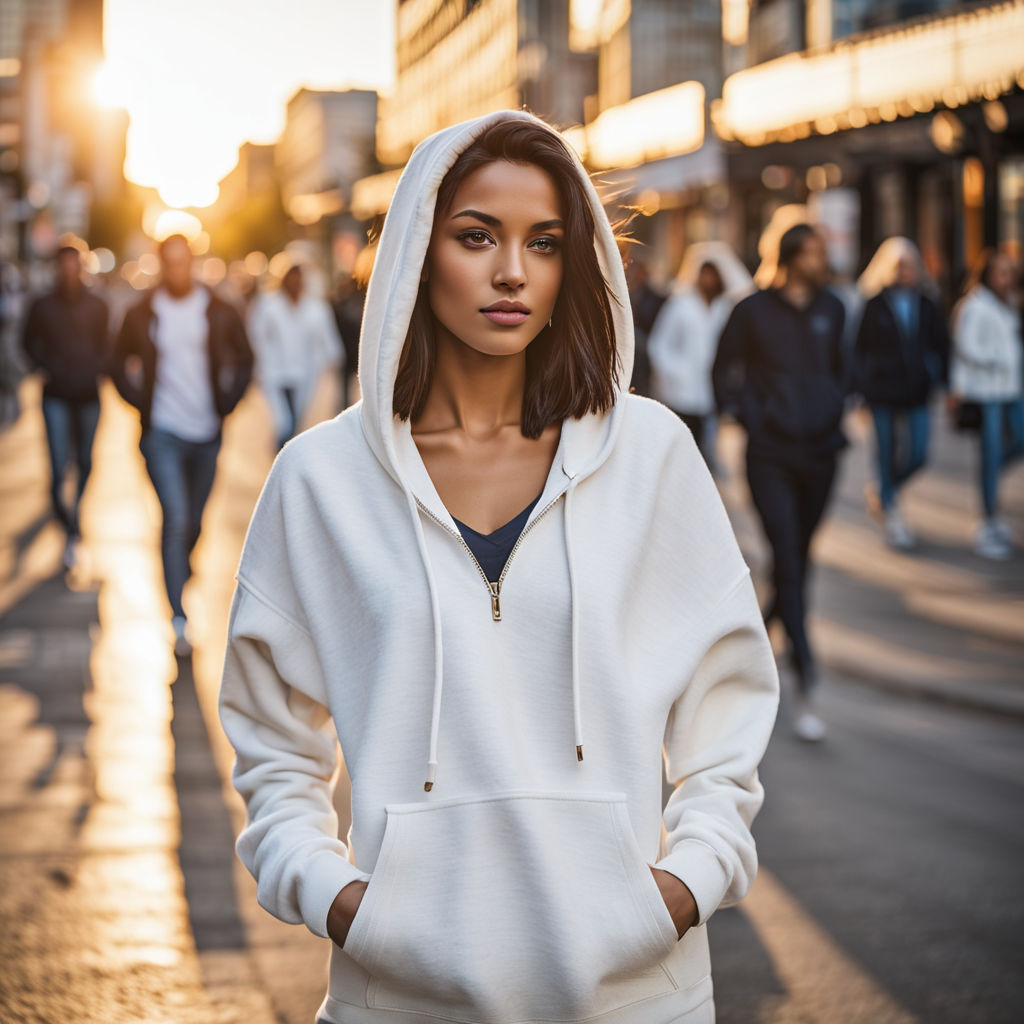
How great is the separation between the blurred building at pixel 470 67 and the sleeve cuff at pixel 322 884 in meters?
35.1

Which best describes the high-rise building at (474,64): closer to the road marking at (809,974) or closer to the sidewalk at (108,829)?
the sidewalk at (108,829)

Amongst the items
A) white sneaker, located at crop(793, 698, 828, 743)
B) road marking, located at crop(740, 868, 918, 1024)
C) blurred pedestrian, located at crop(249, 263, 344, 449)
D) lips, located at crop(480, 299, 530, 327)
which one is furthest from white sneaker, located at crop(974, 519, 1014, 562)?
lips, located at crop(480, 299, 530, 327)

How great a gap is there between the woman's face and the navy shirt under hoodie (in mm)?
4410

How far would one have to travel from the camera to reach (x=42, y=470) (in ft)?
53.4

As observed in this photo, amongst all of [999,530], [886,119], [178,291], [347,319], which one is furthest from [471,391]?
[886,119]

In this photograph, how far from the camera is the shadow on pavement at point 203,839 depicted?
446 centimetres

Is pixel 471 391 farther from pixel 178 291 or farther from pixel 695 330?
pixel 695 330

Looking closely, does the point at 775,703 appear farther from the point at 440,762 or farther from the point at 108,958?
the point at 108,958

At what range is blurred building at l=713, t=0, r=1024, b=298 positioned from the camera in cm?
2211

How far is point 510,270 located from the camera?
82.7 inches

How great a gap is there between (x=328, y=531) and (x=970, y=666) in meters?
5.77

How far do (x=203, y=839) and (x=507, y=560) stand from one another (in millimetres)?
3372

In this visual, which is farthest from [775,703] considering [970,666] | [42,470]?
[42,470]

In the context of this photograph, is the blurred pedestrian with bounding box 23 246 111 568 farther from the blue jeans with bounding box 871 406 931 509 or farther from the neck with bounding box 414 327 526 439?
the neck with bounding box 414 327 526 439
